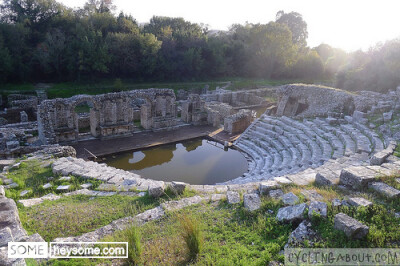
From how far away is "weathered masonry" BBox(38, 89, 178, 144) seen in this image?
1650cm

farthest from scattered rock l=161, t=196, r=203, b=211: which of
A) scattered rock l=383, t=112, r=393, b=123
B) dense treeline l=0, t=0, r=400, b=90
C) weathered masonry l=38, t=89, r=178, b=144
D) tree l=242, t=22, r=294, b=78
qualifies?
tree l=242, t=22, r=294, b=78

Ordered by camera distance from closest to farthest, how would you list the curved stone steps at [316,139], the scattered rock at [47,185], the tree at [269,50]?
the scattered rock at [47,185], the curved stone steps at [316,139], the tree at [269,50]

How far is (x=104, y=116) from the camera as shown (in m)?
18.3

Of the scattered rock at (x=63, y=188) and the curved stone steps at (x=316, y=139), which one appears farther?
the curved stone steps at (x=316, y=139)

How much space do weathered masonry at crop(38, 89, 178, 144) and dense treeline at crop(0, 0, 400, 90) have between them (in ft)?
48.3

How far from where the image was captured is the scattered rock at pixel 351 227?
4562 mm

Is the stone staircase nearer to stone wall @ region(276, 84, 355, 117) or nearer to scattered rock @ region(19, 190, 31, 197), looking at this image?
stone wall @ region(276, 84, 355, 117)

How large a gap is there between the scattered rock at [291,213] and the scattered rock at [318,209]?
0.43 feet

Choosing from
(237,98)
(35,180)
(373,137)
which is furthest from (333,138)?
(237,98)

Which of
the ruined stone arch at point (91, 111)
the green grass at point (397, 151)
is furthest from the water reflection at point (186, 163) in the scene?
the green grass at point (397, 151)

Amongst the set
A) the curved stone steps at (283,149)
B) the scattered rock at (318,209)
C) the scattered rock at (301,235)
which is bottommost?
the curved stone steps at (283,149)

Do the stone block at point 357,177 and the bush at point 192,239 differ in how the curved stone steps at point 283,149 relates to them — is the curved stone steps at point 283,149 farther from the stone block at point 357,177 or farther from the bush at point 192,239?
the bush at point 192,239

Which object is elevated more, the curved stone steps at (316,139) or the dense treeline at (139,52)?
the dense treeline at (139,52)

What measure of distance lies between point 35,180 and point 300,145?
12024mm
